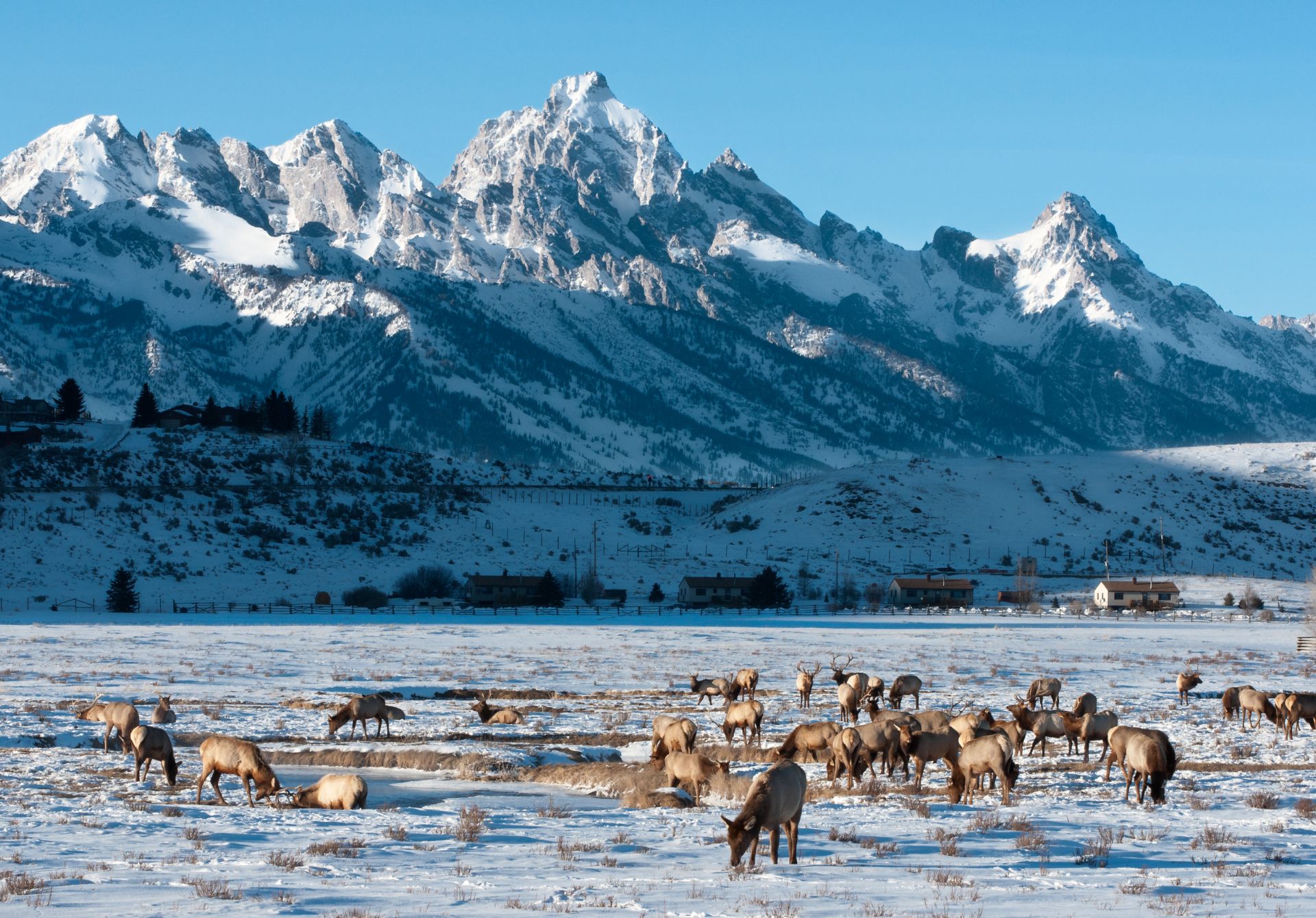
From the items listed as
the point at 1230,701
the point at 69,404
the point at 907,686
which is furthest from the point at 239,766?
the point at 69,404

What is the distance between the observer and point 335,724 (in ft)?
116


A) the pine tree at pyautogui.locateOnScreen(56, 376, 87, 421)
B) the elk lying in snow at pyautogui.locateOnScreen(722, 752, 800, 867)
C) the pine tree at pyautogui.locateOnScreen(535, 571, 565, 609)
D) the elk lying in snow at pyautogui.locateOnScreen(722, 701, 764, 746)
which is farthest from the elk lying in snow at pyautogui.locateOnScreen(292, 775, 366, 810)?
the pine tree at pyautogui.locateOnScreen(56, 376, 87, 421)

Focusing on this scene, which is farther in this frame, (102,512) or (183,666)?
(102,512)

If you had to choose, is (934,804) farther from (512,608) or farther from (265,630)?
(512,608)

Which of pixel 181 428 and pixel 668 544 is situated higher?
pixel 181 428

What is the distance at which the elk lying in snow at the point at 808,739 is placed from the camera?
2830 cm

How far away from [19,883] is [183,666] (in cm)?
3767

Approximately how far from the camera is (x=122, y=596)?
93.5 meters

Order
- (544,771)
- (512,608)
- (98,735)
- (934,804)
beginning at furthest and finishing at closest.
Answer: (512,608) → (98,735) → (544,771) → (934,804)

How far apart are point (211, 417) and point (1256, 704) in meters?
151

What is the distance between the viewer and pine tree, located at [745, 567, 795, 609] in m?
110

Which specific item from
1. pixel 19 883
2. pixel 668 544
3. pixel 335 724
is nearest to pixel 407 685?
pixel 335 724

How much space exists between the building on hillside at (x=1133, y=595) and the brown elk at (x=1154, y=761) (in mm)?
91241

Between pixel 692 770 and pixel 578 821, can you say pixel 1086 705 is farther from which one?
pixel 578 821
